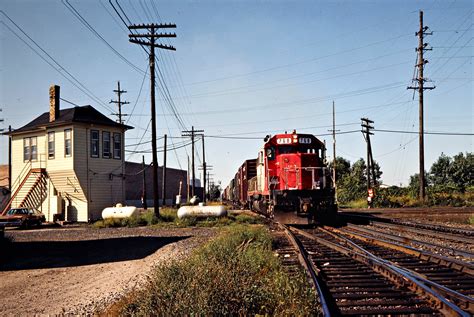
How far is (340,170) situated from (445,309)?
277 feet

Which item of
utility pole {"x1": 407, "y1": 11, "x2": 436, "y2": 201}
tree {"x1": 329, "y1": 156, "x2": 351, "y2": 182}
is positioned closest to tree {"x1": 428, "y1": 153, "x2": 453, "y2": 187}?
tree {"x1": 329, "y1": 156, "x2": 351, "y2": 182}

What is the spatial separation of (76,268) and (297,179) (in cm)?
961

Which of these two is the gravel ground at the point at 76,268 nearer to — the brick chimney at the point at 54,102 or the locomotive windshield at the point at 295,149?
the locomotive windshield at the point at 295,149

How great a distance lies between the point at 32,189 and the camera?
102 feet

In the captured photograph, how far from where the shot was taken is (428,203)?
35750mm

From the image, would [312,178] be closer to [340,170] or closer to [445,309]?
[445,309]

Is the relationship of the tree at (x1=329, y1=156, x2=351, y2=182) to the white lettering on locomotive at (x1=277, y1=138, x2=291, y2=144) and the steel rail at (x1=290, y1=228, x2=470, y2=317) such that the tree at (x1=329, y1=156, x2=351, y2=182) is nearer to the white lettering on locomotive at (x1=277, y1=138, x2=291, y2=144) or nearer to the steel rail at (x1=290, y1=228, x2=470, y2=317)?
the white lettering on locomotive at (x1=277, y1=138, x2=291, y2=144)

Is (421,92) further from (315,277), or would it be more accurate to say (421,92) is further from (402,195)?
(315,277)

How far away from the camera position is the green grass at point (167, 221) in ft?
81.1

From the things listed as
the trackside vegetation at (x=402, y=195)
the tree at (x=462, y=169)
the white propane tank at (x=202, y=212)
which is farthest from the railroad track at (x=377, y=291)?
the tree at (x=462, y=169)

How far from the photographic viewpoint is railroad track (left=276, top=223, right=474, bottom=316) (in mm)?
5578

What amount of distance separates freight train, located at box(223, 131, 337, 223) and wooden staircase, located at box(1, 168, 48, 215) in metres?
17.2

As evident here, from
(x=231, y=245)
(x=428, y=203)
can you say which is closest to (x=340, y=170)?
(x=428, y=203)

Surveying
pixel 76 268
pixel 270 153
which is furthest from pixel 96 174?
pixel 76 268
